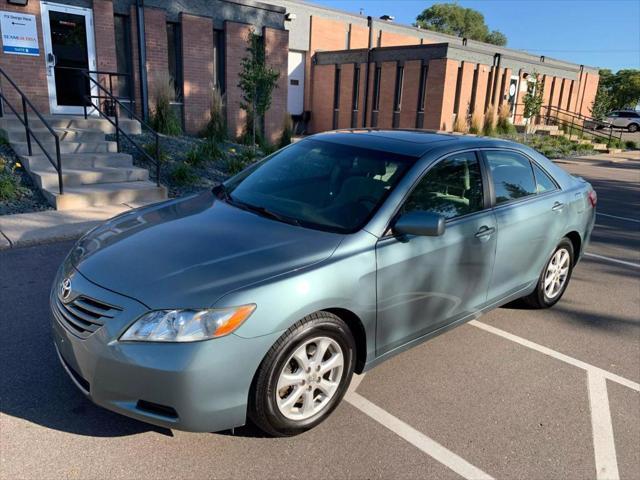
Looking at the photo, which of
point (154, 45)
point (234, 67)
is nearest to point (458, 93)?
point (234, 67)

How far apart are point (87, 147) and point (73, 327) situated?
797cm

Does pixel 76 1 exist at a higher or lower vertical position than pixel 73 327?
higher

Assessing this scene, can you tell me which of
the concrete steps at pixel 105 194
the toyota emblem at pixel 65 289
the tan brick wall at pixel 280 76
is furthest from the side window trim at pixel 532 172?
the tan brick wall at pixel 280 76

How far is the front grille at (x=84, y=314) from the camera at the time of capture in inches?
101

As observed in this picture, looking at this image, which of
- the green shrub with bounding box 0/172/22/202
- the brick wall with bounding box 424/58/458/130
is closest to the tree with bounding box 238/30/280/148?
the green shrub with bounding box 0/172/22/202

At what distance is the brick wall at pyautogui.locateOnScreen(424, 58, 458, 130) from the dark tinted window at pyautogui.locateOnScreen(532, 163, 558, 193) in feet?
62.0

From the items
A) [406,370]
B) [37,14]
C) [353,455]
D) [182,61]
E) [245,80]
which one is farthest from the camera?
[182,61]

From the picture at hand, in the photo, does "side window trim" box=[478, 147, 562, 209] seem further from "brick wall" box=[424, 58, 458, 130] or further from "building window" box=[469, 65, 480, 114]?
"building window" box=[469, 65, 480, 114]

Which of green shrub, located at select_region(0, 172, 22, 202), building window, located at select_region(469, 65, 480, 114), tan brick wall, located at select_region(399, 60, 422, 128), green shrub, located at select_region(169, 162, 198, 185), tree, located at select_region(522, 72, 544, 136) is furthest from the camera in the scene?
building window, located at select_region(469, 65, 480, 114)

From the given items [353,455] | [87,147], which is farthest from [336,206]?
[87,147]

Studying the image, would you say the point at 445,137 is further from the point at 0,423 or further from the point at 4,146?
the point at 4,146

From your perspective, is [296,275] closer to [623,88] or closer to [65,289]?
[65,289]

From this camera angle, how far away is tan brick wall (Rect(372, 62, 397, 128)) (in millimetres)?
24828

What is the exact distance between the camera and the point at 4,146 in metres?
9.24
